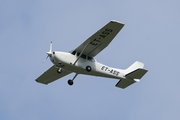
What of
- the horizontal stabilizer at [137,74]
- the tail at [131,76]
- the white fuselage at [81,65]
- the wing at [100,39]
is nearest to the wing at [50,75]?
the white fuselage at [81,65]

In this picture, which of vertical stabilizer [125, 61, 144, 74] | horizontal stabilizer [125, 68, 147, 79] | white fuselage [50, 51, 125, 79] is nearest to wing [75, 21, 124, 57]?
white fuselage [50, 51, 125, 79]

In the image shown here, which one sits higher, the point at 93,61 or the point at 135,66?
the point at 135,66

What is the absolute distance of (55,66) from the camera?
33031 mm

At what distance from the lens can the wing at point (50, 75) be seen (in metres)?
35.6

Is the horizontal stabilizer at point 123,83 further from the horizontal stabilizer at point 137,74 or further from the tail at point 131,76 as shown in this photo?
the horizontal stabilizer at point 137,74

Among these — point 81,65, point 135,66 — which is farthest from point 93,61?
point 135,66

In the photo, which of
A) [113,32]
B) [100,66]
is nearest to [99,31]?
[113,32]

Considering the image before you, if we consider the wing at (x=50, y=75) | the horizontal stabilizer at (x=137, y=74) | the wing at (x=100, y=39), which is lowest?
the horizontal stabilizer at (x=137, y=74)

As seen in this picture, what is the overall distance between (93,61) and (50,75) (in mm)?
4063

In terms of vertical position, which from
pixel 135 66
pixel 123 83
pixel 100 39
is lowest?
pixel 123 83

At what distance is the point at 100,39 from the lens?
1267 inches

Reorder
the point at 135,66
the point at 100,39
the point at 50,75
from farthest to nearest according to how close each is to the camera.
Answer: the point at 135,66
the point at 50,75
the point at 100,39

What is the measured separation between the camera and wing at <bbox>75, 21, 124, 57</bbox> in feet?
102

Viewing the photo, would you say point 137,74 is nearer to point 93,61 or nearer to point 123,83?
point 123,83
